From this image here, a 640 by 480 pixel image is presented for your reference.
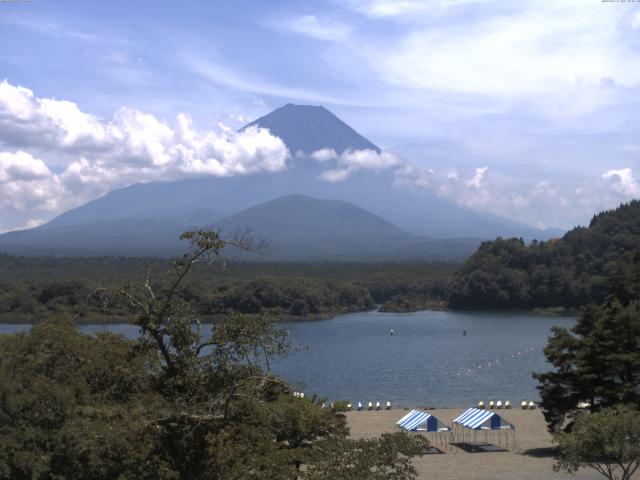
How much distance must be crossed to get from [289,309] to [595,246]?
25582 mm

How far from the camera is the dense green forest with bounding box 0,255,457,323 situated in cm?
5219

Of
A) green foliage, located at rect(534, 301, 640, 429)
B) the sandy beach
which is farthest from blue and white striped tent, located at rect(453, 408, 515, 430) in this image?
green foliage, located at rect(534, 301, 640, 429)

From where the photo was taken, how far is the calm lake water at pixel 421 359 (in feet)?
89.7

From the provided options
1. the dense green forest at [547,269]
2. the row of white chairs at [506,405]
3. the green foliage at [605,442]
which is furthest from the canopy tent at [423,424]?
the dense green forest at [547,269]

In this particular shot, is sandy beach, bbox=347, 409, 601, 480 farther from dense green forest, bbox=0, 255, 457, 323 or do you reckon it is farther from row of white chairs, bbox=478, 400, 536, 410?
dense green forest, bbox=0, 255, 457, 323

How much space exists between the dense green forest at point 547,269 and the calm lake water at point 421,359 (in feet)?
17.1

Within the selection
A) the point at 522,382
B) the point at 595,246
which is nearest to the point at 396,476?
the point at 522,382

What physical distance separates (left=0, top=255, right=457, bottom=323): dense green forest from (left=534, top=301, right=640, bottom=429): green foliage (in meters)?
24.6

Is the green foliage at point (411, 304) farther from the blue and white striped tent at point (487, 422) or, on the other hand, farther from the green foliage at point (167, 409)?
the green foliage at point (167, 409)

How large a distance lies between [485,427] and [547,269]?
4681 centimetres

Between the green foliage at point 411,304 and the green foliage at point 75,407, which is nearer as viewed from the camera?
the green foliage at point 75,407

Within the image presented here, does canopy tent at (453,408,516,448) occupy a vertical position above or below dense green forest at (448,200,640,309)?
below

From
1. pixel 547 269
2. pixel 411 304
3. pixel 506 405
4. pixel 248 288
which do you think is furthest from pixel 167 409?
pixel 411 304

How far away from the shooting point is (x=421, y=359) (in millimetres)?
36000
